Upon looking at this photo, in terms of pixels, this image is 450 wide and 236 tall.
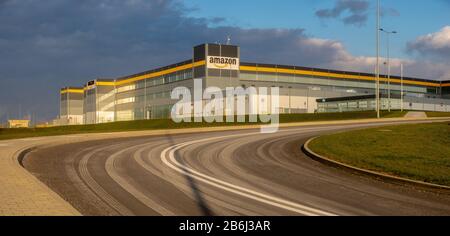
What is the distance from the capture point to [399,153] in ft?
61.2

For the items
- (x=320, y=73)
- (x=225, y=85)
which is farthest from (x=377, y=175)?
(x=320, y=73)

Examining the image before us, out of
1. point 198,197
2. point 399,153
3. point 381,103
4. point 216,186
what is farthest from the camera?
point 381,103

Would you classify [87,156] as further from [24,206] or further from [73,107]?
[73,107]

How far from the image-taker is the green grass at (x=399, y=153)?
14719 millimetres

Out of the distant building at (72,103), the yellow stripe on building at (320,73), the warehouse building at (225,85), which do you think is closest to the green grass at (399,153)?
the warehouse building at (225,85)

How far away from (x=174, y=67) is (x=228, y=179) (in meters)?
81.6

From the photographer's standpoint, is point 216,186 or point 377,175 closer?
point 216,186

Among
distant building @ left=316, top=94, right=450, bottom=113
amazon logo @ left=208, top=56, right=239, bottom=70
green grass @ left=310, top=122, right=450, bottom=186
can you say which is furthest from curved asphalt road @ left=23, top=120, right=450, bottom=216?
distant building @ left=316, top=94, right=450, bottom=113

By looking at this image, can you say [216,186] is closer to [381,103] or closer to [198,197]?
[198,197]

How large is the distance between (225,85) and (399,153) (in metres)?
67.3

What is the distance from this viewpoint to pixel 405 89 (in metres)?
119

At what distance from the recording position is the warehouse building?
85.2 m

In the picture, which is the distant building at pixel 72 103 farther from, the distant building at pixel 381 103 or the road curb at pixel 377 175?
the road curb at pixel 377 175

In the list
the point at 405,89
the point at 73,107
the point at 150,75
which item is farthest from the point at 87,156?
the point at 73,107
